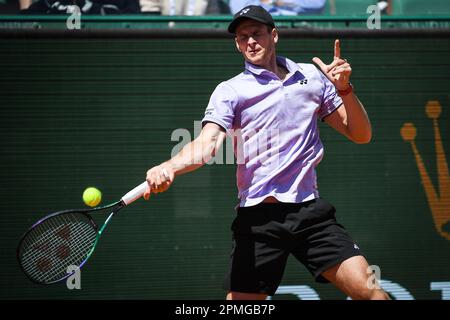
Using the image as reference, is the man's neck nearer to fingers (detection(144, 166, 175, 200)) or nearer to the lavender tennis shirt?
the lavender tennis shirt

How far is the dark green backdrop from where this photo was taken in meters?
5.67

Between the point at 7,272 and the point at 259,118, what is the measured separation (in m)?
2.61

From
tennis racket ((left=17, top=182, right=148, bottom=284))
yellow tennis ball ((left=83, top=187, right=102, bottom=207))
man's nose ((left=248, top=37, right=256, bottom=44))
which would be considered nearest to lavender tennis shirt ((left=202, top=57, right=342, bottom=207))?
man's nose ((left=248, top=37, right=256, bottom=44))

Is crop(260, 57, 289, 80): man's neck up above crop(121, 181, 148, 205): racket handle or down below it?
above

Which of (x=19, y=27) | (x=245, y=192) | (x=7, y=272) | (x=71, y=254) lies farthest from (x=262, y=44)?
(x=7, y=272)

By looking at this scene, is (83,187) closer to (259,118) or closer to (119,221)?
(119,221)

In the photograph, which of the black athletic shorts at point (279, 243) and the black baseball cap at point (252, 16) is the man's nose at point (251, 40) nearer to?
the black baseball cap at point (252, 16)

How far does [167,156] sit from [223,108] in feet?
6.29

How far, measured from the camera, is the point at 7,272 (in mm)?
5645

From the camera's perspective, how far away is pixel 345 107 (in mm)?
4012

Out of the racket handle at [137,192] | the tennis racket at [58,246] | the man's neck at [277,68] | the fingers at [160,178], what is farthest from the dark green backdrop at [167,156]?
the fingers at [160,178]

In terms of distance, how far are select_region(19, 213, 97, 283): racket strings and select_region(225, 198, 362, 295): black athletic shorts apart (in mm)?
842

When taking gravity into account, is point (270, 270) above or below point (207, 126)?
below

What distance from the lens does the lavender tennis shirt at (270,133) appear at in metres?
3.96
